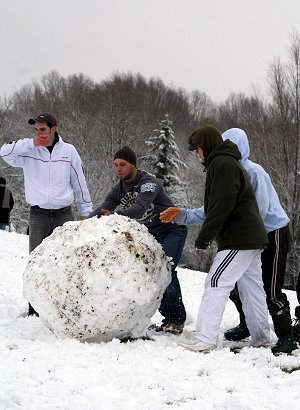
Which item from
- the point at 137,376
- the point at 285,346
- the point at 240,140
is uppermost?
the point at 240,140

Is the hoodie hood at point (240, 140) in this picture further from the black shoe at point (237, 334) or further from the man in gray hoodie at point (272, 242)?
the black shoe at point (237, 334)

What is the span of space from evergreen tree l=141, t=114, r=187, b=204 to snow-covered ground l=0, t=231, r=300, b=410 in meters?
27.5

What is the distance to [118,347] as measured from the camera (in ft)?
14.1

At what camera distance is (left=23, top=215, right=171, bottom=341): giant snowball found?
4.45 m

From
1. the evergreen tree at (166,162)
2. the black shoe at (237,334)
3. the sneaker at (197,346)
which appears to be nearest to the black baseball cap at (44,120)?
the sneaker at (197,346)

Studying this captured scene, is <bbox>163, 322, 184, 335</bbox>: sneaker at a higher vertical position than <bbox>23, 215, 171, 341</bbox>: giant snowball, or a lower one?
lower

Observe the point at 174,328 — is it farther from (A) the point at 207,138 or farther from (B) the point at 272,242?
(A) the point at 207,138

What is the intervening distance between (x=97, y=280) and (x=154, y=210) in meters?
1.32

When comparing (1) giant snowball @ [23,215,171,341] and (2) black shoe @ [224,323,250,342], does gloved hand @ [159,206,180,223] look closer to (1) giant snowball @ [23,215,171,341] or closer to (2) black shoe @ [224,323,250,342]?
(1) giant snowball @ [23,215,171,341]

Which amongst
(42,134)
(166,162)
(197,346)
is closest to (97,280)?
(197,346)

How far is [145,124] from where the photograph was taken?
36344mm

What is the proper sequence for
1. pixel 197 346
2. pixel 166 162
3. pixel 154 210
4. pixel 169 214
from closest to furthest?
1. pixel 197 346
2. pixel 169 214
3. pixel 154 210
4. pixel 166 162

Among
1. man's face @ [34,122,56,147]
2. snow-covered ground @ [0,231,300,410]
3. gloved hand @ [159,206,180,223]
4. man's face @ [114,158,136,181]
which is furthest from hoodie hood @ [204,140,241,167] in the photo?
man's face @ [34,122,56,147]

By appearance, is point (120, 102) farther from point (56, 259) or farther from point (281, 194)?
point (56, 259)
